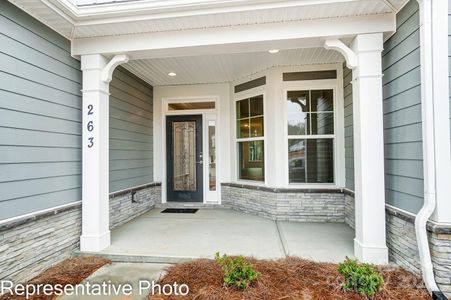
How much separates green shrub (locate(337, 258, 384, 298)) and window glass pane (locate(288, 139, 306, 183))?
216 cm

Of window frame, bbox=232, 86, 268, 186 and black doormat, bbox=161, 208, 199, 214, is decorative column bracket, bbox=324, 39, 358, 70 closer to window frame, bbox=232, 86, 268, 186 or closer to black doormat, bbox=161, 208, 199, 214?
window frame, bbox=232, 86, 268, 186

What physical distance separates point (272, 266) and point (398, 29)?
108 inches

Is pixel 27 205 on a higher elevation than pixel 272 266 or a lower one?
higher

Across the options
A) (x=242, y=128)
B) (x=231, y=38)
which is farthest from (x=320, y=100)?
(x=231, y=38)

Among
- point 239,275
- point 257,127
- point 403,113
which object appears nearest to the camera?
point 239,275

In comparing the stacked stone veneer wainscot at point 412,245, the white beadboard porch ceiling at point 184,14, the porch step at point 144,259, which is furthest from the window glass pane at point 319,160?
the porch step at point 144,259

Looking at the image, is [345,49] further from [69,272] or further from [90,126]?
[69,272]

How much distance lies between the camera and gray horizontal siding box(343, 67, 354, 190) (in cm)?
387

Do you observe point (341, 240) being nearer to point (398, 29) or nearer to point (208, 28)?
point (398, 29)

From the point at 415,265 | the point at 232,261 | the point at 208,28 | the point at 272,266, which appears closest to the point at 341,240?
the point at 415,265

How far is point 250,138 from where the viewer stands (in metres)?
4.91

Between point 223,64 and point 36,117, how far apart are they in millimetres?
2779

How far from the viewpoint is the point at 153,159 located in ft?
18.0

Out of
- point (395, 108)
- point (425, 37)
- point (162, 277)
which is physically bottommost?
point (162, 277)
